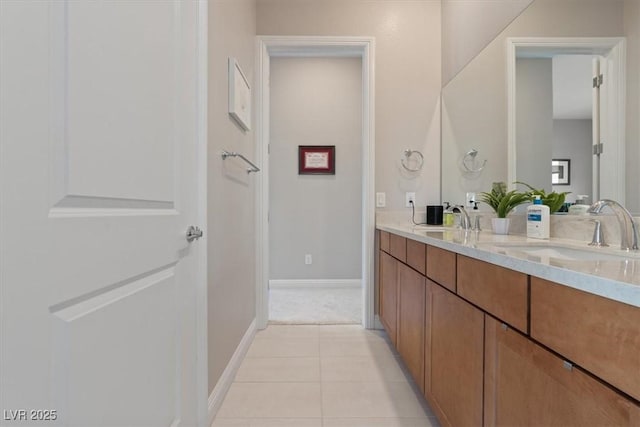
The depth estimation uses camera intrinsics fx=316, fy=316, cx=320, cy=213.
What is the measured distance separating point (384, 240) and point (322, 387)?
1.10m

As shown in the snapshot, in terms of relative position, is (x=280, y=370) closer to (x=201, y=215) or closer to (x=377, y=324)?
(x=377, y=324)

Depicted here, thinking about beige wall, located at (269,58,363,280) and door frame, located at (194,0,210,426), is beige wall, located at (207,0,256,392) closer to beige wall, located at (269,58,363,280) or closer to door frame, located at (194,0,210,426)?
door frame, located at (194,0,210,426)

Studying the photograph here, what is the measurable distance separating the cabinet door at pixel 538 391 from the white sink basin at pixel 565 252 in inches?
11.0

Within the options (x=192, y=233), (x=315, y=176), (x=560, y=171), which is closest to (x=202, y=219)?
(x=192, y=233)

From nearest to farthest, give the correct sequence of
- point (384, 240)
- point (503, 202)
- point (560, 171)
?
point (560, 171) < point (503, 202) < point (384, 240)

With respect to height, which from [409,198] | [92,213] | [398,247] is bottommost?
[398,247]

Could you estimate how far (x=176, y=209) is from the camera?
102 cm

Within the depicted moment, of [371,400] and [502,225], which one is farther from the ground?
[502,225]

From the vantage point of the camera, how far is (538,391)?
0.72 metres

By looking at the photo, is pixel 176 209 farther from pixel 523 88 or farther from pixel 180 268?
pixel 523 88

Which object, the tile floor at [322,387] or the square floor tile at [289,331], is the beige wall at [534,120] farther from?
the square floor tile at [289,331]

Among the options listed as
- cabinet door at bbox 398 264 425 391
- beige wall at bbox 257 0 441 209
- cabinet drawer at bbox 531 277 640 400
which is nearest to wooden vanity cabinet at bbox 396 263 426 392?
cabinet door at bbox 398 264 425 391

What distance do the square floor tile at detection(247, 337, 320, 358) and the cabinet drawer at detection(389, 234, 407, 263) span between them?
0.85m

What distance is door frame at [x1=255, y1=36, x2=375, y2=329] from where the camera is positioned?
8.30ft
